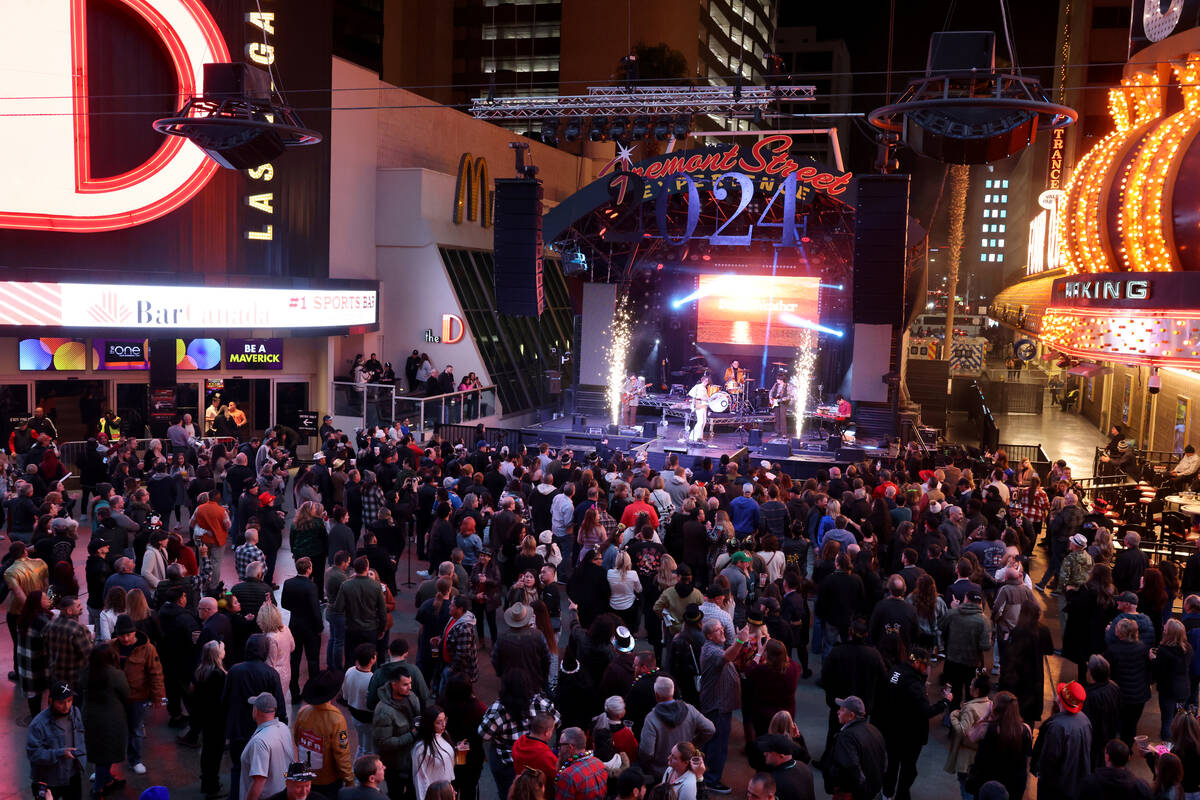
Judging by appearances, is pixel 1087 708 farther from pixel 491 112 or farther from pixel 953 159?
pixel 491 112

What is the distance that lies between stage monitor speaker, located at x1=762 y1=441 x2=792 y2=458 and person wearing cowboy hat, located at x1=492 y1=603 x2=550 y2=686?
15.9m

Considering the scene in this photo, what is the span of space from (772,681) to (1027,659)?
2334mm

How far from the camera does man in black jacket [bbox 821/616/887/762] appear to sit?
7848 millimetres

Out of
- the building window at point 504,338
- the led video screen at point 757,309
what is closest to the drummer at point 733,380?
the led video screen at point 757,309

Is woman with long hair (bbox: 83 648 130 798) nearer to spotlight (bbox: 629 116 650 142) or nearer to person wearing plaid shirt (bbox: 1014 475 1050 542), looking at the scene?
person wearing plaid shirt (bbox: 1014 475 1050 542)

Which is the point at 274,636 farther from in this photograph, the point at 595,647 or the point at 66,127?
the point at 66,127

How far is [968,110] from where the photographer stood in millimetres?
7555

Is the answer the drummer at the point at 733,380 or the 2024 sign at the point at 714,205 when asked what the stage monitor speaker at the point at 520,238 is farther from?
the drummer at the point at 733,380

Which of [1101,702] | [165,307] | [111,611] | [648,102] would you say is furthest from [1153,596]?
[165,307]

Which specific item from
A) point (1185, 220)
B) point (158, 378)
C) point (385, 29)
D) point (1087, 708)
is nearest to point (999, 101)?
point (1087, 708)

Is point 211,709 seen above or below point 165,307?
below

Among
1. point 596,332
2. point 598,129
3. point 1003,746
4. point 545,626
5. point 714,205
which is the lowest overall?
point 1003,746

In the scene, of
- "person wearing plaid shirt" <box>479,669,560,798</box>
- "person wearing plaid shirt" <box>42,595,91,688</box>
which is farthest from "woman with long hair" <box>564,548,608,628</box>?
"person wearing plaid shirt" <box>42,595,91,688</box>

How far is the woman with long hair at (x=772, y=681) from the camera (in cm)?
777
